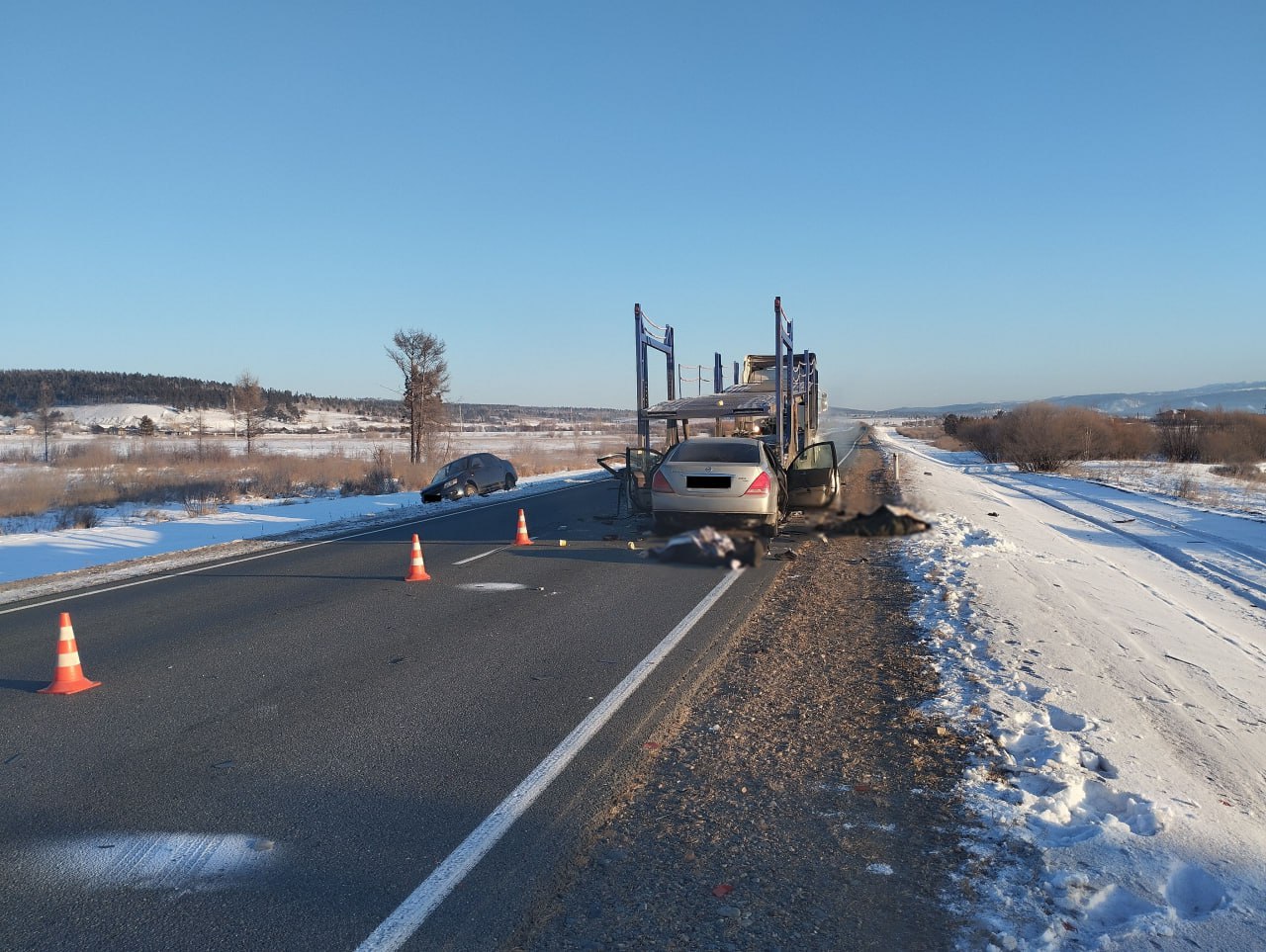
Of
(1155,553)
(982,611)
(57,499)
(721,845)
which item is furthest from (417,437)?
(721,845)

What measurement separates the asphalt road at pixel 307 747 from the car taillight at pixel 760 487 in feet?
4.74

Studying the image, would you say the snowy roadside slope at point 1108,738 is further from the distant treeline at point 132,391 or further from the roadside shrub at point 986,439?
the distant treeline at point 132,391

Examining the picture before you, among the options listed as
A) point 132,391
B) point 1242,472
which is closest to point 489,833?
point 1242,472

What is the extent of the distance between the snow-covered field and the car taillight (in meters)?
2.38

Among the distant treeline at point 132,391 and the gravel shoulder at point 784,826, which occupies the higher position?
the distant treeline at point 132,391

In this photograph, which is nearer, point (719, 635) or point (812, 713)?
point (812, 713)

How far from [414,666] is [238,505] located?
749 inches

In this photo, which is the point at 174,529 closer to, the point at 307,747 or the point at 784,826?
the point at 307,747

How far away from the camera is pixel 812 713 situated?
5617 mm

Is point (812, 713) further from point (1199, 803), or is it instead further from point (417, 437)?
point (417, 437)

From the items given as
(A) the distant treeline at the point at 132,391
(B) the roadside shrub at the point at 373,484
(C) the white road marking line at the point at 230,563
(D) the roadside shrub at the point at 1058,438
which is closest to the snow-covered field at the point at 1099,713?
(C) the white road marking line at the point at 230,563

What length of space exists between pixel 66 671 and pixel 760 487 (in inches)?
318

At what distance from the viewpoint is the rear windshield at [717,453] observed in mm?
11734

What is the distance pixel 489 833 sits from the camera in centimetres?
391
